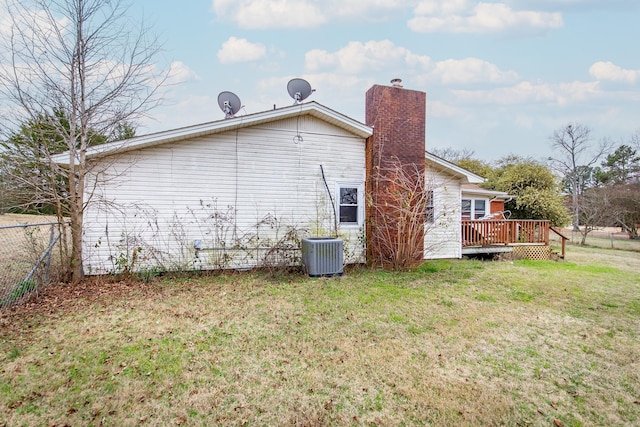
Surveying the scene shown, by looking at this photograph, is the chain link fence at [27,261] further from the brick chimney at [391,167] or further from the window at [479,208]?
the window at [479,208]

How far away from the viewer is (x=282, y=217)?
8727mm

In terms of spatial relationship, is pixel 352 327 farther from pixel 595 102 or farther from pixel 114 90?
pixel 595 102

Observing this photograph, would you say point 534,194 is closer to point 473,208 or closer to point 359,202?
point 473,208

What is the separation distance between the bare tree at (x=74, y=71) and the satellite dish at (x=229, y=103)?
2.97 metres

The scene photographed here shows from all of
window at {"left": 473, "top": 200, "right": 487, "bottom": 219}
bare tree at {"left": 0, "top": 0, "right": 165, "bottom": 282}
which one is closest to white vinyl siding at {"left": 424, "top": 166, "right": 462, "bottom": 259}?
window at {"left": 473, "top": 200, "right": 487, "bottom": 219}

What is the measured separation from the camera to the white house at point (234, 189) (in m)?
7.51

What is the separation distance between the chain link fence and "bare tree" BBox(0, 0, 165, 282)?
0.45 metres

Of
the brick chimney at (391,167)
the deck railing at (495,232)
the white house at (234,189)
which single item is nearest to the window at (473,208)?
the deck railing at (495,232)

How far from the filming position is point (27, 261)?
619 cm

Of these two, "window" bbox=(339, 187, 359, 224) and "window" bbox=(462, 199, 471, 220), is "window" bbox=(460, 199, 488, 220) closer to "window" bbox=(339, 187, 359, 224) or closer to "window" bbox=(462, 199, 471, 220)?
"window" bbox=(462, 199, 471, 220)

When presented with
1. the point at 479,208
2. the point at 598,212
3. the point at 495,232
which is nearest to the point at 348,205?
the point at 495,232

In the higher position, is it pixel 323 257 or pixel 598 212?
pixel 598 212

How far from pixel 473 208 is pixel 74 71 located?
14.7 meters

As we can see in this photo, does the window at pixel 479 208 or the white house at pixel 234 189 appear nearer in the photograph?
the white house at pixel 234 189
